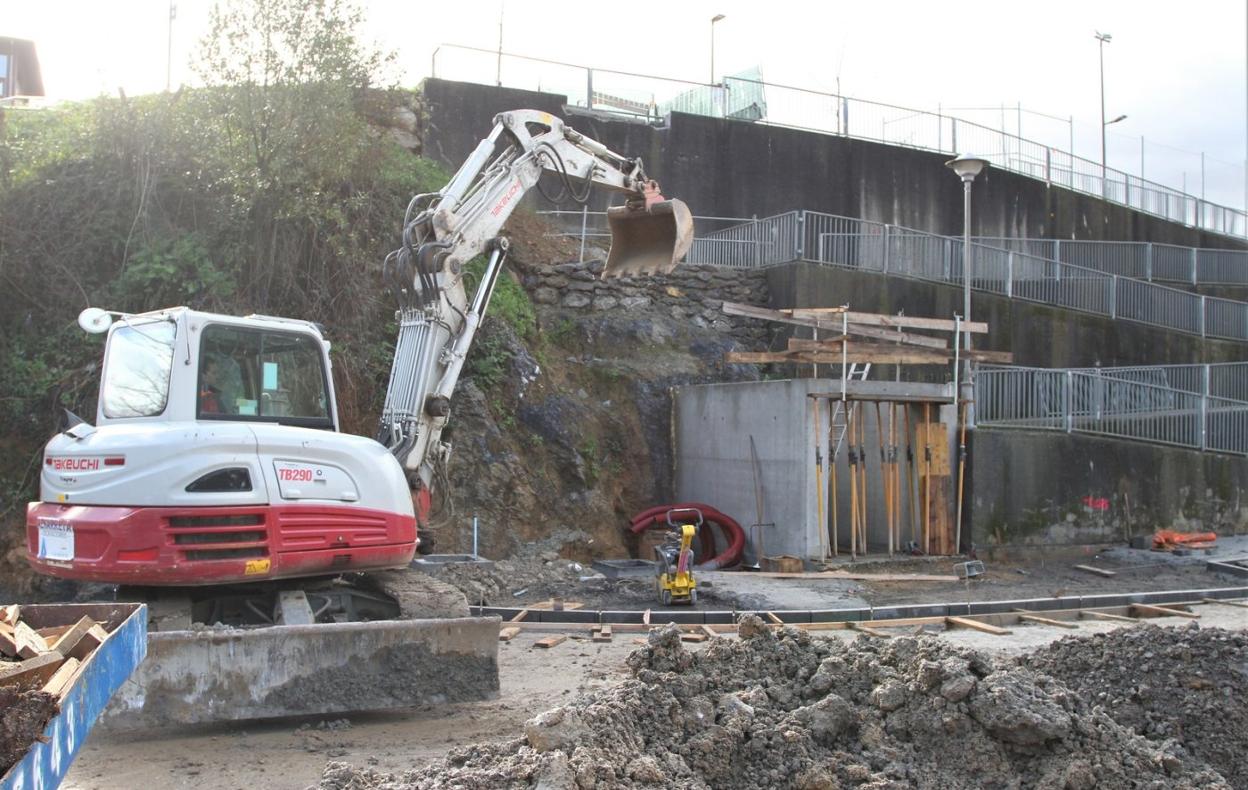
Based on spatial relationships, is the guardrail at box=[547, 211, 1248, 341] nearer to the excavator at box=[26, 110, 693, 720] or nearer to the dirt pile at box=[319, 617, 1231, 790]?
the excavator at box=[26, 110, 693, 720]

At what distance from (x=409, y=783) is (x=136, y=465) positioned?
3066 millimetres

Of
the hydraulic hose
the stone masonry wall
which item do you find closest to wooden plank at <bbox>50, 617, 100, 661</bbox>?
the hydraulic hose

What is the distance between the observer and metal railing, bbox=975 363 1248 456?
17234mm

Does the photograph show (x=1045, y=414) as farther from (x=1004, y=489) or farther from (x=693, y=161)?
(x=693, y=161)

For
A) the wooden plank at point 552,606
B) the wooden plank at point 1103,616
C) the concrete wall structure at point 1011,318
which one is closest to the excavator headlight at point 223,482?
the wooden plank at point 552,606

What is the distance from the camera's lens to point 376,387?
1523cm

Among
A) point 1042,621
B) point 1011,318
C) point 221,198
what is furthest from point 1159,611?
point 221,198

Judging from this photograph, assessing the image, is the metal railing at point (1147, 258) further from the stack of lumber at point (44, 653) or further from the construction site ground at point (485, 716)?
the stack of lumber at point (44, 653)

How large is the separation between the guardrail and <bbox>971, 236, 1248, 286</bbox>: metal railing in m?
3.37

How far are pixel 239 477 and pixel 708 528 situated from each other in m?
10.1

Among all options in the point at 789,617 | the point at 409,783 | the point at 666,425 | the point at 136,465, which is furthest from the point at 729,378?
the point at 409,783

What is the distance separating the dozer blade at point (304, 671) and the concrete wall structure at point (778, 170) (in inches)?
560

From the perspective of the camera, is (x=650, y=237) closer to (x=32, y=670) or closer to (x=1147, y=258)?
(x=32, y=670)

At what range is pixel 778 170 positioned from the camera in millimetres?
23969
